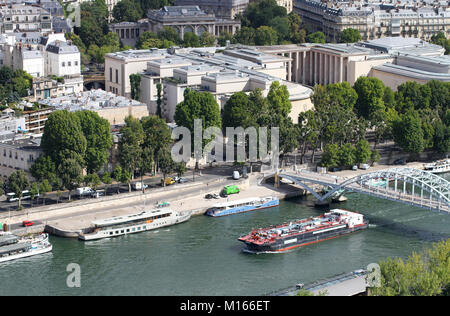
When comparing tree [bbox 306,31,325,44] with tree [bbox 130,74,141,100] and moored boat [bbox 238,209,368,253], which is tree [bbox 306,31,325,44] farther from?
moored boat [bbox 238,209,368,253]

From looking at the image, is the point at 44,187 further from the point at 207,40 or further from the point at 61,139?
the point at 207,40

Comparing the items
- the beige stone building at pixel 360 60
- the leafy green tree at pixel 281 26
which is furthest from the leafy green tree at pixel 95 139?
the leafy green tree at pixel 281 26

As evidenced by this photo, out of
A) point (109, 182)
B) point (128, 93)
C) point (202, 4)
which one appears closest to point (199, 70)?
point (128, 93)

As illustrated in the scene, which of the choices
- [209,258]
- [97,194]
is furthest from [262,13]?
[209,258]

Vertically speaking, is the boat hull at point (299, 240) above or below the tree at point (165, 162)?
below

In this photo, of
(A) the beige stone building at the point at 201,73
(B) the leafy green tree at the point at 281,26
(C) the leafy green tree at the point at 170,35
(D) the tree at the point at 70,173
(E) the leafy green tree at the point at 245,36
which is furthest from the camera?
(B) the leafy green tree at the point at 281,26

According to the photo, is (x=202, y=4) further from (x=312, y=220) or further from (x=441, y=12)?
(x=312, y=220)

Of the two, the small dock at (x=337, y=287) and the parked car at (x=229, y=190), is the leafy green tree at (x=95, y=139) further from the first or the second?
the small dock at (x=337, y=287)
